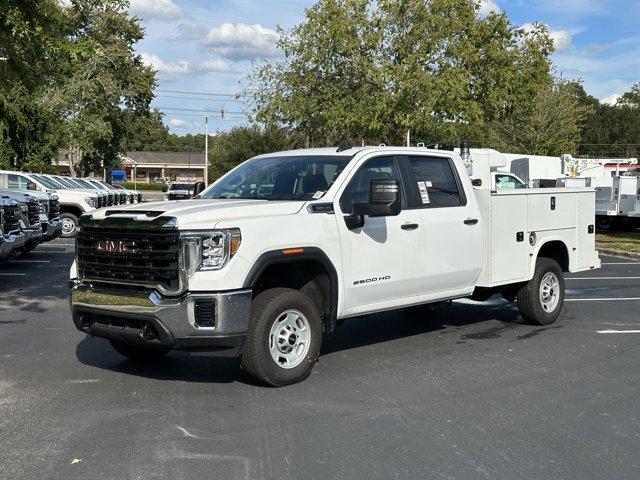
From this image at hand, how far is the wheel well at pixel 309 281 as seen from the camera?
254 inches

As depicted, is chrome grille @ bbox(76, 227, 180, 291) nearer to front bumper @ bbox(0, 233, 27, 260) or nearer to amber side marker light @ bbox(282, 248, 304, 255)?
amber side marker light @ bbox(282, 248, 304, 255)

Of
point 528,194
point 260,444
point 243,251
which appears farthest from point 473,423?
point 528,194

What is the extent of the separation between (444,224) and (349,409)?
102 inches

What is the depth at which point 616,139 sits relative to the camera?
101625mm

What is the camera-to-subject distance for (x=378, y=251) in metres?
6.90

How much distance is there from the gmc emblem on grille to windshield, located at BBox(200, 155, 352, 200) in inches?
56.1

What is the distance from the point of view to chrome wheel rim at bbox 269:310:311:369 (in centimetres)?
615

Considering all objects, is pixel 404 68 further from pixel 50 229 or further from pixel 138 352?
pixel 138 352

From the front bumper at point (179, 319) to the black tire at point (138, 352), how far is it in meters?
0.95

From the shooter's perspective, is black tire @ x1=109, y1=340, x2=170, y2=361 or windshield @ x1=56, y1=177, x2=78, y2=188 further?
windshield @ x1=56, y1=177, x2=78, y2=188

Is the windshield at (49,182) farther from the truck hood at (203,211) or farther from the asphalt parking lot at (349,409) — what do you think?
the truck hood at (203,211)

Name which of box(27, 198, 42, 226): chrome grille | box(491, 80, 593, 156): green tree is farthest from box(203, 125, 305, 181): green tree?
box(27, 198, 42, 226): chrome grille

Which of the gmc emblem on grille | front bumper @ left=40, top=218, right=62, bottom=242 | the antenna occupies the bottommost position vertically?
front bumper @ left=40, top=218, right=62, bottom=242

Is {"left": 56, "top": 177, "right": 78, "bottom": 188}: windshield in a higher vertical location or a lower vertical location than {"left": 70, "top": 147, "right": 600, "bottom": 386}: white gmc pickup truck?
higher
